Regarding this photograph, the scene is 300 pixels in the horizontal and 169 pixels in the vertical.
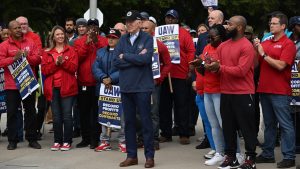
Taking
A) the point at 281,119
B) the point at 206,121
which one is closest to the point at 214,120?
the point at 206,121

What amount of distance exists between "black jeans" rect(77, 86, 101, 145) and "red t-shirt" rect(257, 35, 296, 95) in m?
3.04

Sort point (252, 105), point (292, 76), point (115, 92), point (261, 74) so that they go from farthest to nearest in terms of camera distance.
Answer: point (115, 92)
point (292, 76)
point (261, 74)
point (252, 105)

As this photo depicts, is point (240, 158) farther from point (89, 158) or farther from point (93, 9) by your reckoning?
point (93, 9)

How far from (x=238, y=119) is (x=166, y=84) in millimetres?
2970

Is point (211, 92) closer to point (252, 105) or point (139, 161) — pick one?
point (252, 105)

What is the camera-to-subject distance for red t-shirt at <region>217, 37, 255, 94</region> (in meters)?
7.99

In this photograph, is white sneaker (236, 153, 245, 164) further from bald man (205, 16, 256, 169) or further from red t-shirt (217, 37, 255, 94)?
red t-shirt (217, 37, 255, 94)

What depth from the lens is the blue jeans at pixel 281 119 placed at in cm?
857

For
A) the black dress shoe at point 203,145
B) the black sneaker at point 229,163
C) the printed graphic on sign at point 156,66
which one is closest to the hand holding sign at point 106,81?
the printed graphic on sign at point 156,66

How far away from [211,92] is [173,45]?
222cm

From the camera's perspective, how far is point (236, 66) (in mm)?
8031

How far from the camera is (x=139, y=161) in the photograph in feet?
30.3

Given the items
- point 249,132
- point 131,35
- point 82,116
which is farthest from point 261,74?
point 82,116

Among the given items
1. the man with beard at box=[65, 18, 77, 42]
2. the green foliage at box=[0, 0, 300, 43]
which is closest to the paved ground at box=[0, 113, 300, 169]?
the man with beard at box=[65, 18, 77, 42]
